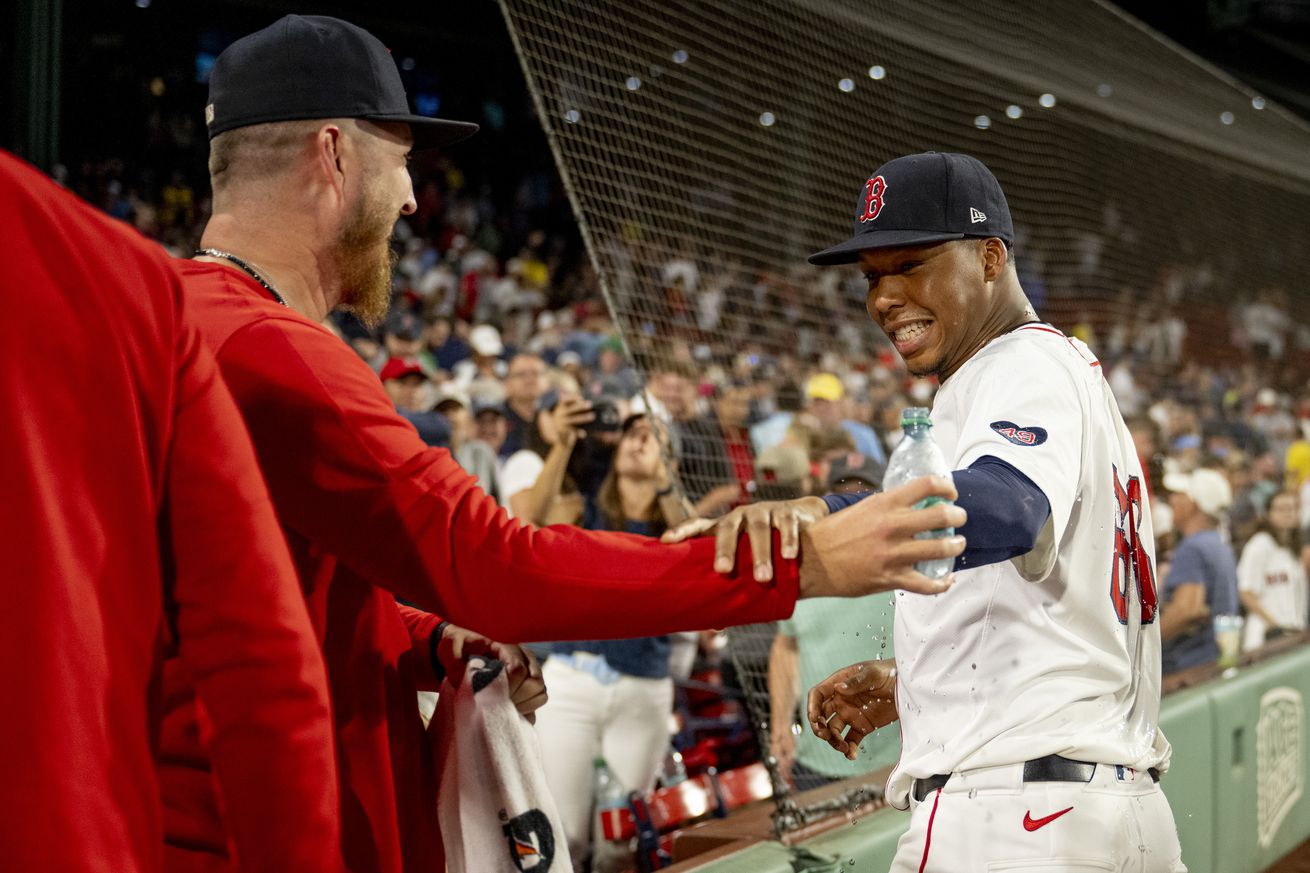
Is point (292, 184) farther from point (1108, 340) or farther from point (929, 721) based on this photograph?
point (1108, 340)

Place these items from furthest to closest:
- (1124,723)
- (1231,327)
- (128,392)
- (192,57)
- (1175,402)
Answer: (1231,327) < (192,57) < (1175,402) < (1124,723) < (128,392)

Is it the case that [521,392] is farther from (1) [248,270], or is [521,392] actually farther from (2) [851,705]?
(1) [248,270]

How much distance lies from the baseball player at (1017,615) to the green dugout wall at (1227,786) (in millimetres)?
860

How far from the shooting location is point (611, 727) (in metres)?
4.81

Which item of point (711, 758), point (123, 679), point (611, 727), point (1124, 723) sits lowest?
point (711, 758)

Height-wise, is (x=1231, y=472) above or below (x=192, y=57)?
below

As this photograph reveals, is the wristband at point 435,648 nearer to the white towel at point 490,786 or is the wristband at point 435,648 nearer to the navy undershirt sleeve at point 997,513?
the white towel at point 490,786

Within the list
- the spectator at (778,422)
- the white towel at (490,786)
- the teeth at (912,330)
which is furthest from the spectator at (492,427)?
the white towel at (490,786)

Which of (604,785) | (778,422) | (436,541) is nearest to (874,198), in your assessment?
(436,541)

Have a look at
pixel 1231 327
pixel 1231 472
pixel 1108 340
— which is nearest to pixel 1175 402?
pixel 1108 340

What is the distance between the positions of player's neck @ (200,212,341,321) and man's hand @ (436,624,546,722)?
0.49 metres

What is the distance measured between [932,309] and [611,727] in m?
3.09

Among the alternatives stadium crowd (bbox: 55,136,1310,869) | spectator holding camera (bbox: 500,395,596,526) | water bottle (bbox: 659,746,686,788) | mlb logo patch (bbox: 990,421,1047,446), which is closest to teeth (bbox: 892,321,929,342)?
mlb logo patch (bbox: 990,421,1047,446)

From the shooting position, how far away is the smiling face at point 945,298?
2.10m
